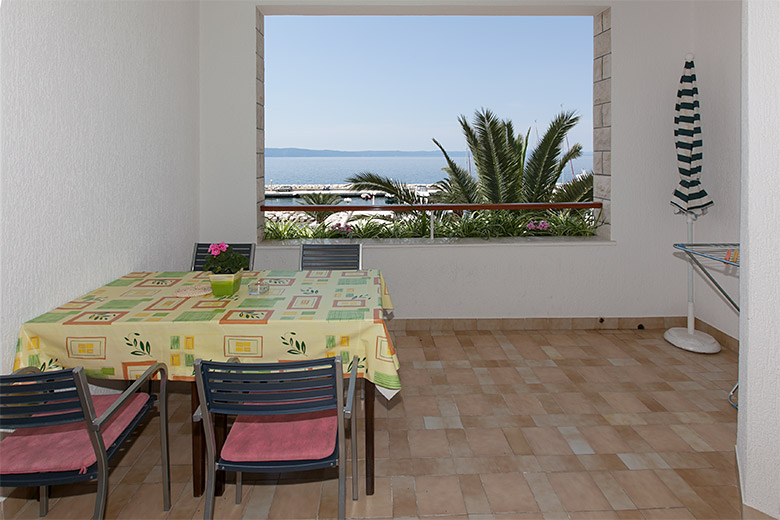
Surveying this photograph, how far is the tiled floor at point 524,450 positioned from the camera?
2.49 metres

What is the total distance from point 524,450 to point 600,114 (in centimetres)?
344

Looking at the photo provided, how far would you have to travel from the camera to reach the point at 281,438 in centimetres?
216

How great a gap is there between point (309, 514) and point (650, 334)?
3718 millimetres

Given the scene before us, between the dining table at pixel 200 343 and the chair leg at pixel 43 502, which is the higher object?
the dining table at pixel 200 343

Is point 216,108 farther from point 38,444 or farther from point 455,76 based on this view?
point 455,76

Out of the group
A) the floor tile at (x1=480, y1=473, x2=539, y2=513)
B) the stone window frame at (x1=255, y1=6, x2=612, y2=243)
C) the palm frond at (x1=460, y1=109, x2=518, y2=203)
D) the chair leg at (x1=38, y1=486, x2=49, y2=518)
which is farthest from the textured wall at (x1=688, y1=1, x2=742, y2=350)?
the chair leg at (x1=38, y1=486, x2=49, y2=518)

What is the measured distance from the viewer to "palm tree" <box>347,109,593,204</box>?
7.03 meters

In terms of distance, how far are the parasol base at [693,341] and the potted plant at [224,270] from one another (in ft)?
11.5

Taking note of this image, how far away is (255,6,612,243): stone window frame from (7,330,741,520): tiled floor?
5.12 feet

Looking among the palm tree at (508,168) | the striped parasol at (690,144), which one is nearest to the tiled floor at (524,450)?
the striped parasol at (690,144)

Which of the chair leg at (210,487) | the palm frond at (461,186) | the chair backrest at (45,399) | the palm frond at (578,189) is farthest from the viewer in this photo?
the palm frond at (461,186)

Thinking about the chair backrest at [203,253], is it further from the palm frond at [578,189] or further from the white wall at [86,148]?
the palm frond at [578,189]

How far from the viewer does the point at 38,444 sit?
2.13m

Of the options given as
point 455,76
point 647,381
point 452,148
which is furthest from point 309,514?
point 452,148
